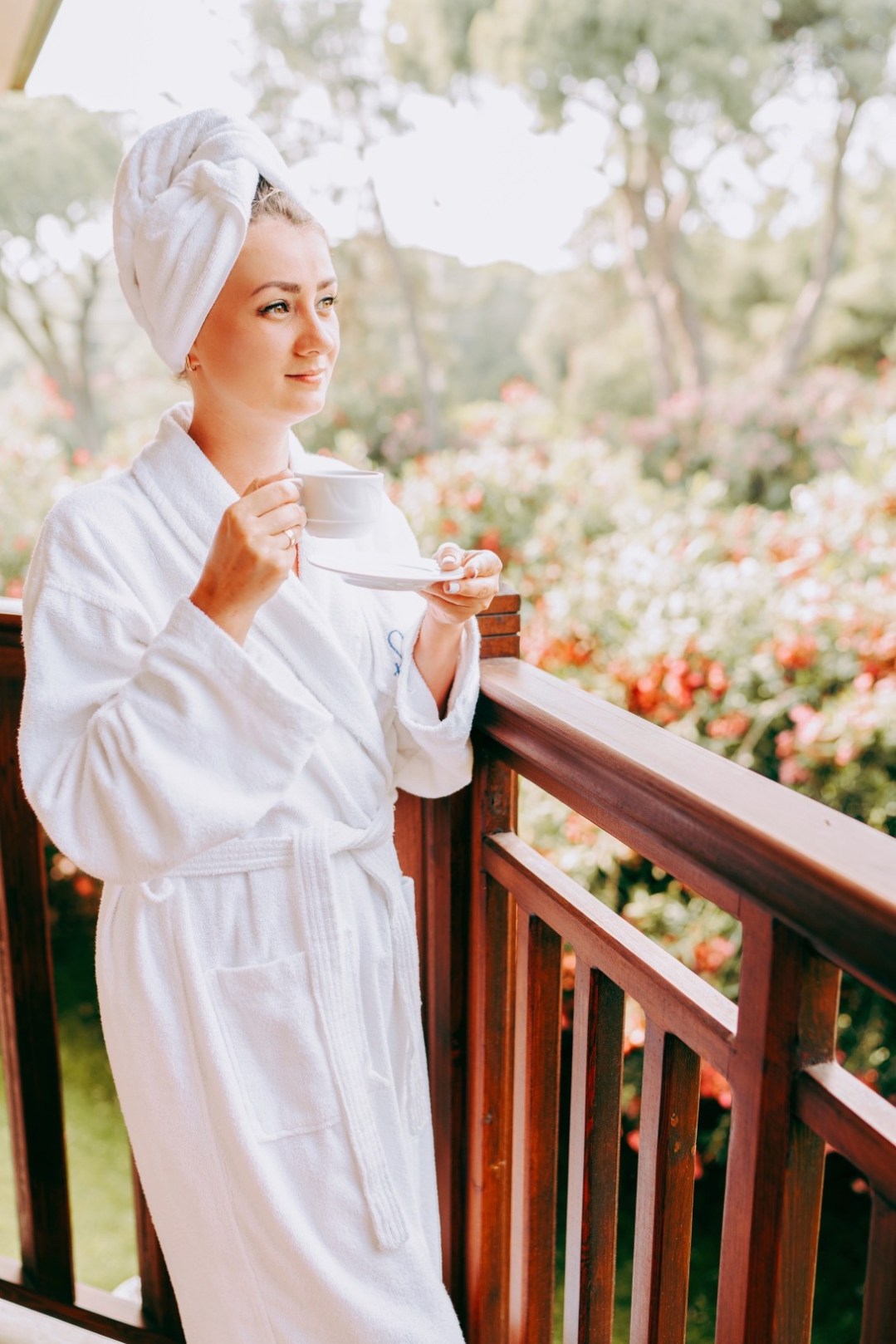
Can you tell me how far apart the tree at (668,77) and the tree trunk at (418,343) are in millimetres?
1185

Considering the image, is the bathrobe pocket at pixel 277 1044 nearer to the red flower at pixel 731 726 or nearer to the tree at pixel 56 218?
the red flower at pixel 731 726

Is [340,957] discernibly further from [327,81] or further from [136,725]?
[327,81]

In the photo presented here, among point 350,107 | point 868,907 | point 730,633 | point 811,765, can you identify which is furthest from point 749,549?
point 350,107

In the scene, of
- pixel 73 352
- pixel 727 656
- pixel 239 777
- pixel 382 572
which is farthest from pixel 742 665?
pixel 73 352

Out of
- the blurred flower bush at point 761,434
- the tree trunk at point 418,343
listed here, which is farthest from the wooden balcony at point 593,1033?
the tree trunk at point 418,343

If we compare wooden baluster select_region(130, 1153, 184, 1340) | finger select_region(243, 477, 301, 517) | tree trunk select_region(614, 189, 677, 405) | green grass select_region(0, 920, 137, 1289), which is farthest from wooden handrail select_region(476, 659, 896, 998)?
tree trunk select_region(614, 189, 677, 405)

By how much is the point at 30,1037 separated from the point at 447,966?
64 cm

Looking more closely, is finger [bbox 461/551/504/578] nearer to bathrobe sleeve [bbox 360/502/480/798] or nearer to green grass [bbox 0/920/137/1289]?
bathrobe sleeve [bbox 360/502/480/798]

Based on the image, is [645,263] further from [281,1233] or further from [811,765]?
[281,1233]

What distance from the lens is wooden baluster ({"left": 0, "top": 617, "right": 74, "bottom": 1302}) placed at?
155 cm

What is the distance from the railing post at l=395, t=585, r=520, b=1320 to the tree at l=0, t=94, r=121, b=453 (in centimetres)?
862

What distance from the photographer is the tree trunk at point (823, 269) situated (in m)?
9.01

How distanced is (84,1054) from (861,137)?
9551 mm

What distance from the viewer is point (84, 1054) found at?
327 cm
